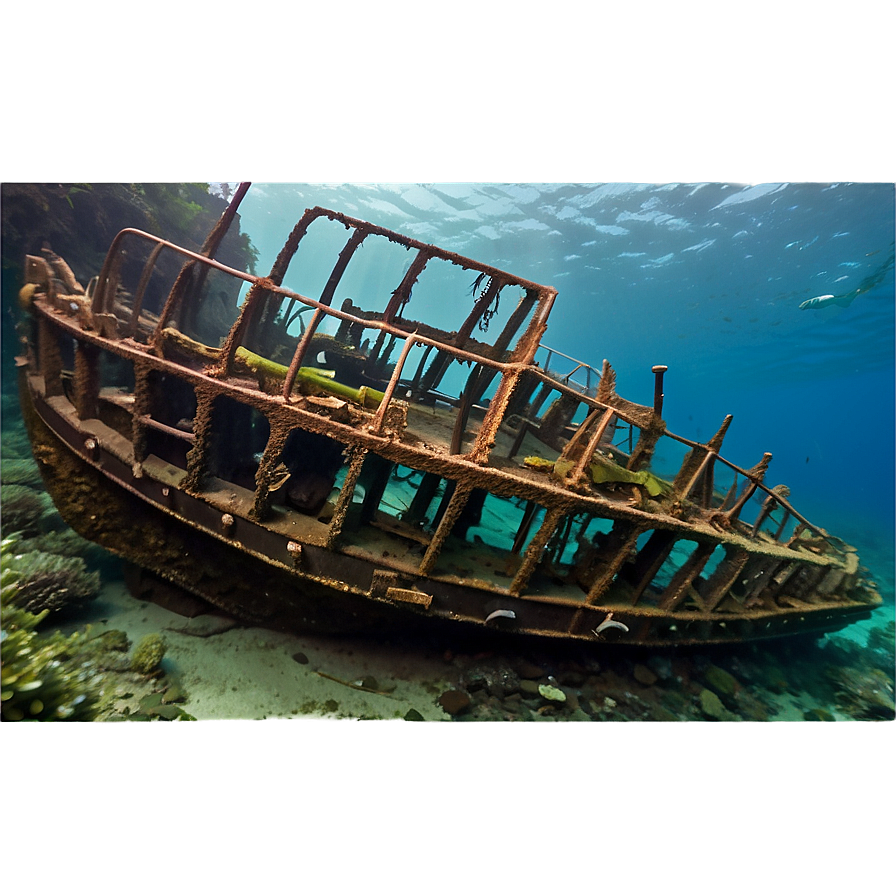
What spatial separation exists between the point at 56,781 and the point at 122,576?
252 centimetres

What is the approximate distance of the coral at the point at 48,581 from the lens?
3.63 metres

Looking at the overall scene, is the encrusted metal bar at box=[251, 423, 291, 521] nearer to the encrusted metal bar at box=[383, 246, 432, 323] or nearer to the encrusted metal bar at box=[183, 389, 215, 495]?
the encrusted metal bar at box=[183, 389, 215, 495]

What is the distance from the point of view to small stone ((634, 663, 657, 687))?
4808 mm

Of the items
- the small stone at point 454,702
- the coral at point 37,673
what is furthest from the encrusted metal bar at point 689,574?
the coral at point 37,673

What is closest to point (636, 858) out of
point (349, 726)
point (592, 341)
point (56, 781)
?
point (349, 726)

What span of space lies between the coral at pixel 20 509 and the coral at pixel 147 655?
2405 millimetres

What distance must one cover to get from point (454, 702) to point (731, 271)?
1141 cm

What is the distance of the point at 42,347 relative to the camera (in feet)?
16.1

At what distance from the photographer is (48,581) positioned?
375 centimetres

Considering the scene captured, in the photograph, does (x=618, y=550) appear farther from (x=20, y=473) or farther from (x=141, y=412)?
(x=20, y=473)

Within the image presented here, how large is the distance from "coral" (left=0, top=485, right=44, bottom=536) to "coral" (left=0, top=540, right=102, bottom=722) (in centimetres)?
102

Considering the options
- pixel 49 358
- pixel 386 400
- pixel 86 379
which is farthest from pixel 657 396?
pixel 49 358

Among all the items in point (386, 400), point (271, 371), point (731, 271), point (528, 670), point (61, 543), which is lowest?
point (61, 543)
